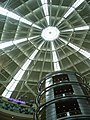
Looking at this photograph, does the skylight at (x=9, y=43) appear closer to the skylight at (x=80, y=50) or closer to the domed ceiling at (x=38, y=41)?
the domed ceiling at (x=38, y=41)

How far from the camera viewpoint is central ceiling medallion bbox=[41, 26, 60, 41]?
Result: 4181 centimetres

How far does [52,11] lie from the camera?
39.6 m

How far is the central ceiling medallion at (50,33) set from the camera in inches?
1646

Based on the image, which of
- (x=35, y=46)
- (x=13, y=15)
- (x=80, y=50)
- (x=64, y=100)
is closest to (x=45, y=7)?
(x=13, y=15)

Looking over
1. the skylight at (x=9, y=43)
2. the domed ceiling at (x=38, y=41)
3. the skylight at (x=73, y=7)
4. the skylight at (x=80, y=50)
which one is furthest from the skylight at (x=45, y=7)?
the skylight at (x=9, y=43)

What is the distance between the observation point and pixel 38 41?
43594mm

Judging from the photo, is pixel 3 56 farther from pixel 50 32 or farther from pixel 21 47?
pixel 50 32

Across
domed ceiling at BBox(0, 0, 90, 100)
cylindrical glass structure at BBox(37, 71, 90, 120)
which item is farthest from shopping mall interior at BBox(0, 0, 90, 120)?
cylindrical glass structure at BBox(37, 71, 90, 120)

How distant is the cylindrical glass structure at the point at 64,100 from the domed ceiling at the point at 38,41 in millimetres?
10765

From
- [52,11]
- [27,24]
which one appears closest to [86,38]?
[52,11]

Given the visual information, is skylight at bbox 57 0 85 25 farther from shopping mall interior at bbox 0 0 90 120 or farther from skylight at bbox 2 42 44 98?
skylight at bbox 2 42 44 98

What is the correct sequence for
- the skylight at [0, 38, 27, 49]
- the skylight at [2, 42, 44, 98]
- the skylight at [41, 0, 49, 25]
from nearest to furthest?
the skylight at [41, 0, 49, 25], the skylight at [0, 38, 27, 49], the skylight at [2, 42, 44, 98]

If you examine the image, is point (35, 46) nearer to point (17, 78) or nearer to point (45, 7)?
point (17, 78)

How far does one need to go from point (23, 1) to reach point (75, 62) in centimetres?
1467
